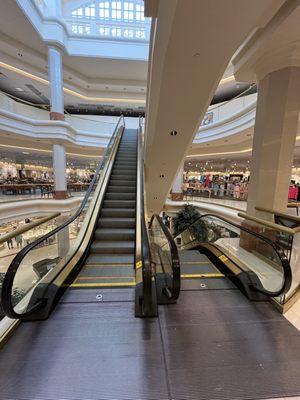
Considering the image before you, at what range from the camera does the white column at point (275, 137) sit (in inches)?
142

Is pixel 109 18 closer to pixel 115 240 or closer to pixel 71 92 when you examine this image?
pixel 71 92

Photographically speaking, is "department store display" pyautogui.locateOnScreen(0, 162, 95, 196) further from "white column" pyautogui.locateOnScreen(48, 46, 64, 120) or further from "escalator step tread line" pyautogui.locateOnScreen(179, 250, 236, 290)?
"escalator step tread line" pyautogui.locateOnScreen(179, 250, 236, 290)

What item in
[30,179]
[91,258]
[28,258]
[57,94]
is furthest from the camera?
[30,179]

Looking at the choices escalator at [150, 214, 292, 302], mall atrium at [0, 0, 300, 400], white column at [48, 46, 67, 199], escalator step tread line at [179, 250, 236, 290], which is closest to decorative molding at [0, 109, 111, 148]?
white column at [48, 46, 67, 199]

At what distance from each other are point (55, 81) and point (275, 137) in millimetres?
10705

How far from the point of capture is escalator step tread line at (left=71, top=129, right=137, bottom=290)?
9.32ft

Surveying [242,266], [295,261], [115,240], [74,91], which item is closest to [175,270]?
[242,266]

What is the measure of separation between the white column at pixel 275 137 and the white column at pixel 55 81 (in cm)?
972

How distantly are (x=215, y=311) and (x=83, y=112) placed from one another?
20658 mm

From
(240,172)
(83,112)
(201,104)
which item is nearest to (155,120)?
(201,104)

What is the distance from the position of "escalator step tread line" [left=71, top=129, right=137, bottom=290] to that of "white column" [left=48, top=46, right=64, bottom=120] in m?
5.97

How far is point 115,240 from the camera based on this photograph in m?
4.23

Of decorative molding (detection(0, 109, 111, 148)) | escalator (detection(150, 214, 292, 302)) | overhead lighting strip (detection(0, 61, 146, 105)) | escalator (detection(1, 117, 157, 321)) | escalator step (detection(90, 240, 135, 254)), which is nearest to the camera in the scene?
escalator (detection(1, 117, 157, 321))

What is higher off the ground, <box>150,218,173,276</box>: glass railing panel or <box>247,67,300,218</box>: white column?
<box>247,67,300,218</box>: white column
